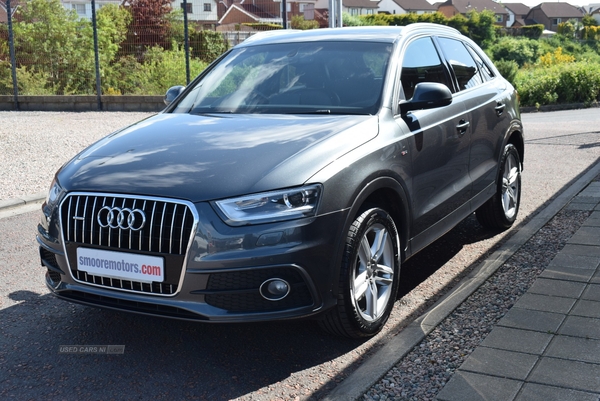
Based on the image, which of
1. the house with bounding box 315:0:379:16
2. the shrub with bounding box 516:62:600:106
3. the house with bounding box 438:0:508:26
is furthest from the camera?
the house with bounding box 438:0:508:26

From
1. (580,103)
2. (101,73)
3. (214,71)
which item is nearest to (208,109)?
(214,71)

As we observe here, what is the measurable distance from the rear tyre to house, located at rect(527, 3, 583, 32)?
16205cm

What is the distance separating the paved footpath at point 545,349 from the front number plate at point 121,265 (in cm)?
150

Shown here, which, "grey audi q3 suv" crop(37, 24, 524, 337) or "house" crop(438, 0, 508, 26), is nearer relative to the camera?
"grey audi q3 suv" crop(37, 24, 524, 337)

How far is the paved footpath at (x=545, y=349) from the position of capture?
342 centimetres

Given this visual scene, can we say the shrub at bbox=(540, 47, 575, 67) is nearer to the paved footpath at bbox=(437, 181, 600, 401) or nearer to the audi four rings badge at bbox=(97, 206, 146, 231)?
the paved footpath at bbox=(437, 181, 600, 401)

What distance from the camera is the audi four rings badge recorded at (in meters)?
3.61

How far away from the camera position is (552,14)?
518ft

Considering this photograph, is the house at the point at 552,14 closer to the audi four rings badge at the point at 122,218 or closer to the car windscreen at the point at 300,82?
the car windscreen at the point at 300,82

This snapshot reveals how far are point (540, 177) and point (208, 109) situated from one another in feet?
19.2

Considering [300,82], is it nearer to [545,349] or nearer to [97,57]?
[545,349]

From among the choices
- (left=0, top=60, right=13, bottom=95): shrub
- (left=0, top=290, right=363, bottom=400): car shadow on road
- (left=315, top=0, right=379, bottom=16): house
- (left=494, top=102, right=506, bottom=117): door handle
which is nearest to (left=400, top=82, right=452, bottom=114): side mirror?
(left=0, top=290, right=363, bottom=400): car shadow on road

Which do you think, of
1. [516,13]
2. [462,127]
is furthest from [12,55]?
[516,13]

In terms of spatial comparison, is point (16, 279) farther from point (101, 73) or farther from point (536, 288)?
→ point (101, 73)
